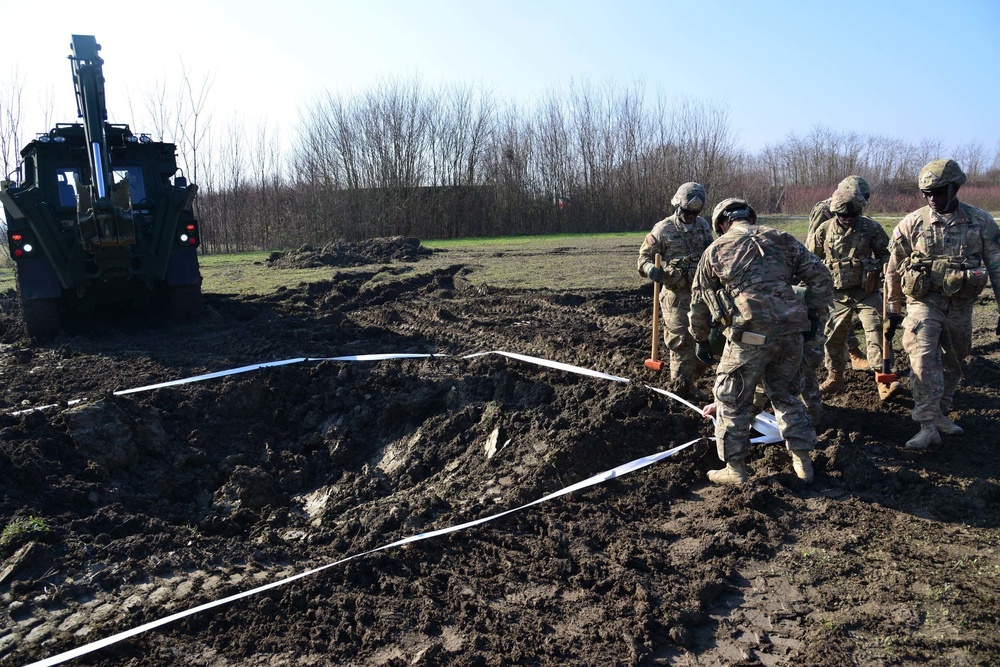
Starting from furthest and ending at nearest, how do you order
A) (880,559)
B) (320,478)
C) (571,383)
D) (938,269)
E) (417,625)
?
(571,383) < (320,478) < (938,269) < (880,559) < (417,625)

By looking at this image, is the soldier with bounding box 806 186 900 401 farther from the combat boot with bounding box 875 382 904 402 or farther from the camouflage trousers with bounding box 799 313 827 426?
the camouflage trousers with bounding box 799 313 827 426

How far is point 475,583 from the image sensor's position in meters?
4.24

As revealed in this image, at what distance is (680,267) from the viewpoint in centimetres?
673

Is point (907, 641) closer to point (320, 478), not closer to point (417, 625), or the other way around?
point (417, 625)

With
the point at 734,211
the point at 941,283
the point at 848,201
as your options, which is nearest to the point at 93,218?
the point at 734,211

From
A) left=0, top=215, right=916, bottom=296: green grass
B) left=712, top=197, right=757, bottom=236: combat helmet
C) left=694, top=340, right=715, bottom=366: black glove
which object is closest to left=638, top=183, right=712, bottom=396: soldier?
left=694, top=340, right=715, bottom=366: black glove

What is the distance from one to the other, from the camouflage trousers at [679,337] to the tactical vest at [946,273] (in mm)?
1673

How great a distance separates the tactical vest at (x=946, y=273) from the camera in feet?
18.6

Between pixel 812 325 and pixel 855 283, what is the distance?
2248mm

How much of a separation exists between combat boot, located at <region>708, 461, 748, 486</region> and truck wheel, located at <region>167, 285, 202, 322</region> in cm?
823

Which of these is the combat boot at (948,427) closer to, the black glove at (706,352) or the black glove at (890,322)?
the black glove at (890,322)

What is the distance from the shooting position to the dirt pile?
19312mm

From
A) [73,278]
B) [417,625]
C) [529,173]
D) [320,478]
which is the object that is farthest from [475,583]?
[529,173]

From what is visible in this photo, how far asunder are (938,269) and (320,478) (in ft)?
16.3
